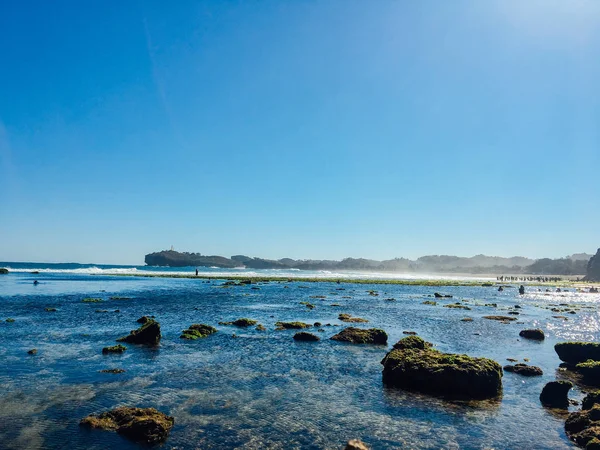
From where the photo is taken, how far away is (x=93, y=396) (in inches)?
837

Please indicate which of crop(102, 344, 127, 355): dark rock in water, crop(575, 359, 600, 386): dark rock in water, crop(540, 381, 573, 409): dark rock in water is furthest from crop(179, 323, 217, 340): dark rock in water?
crop(575, 359, 600, 386): dark rock in water

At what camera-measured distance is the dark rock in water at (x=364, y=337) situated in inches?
1499

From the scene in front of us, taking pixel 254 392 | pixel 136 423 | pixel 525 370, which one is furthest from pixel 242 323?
pixel 136 423

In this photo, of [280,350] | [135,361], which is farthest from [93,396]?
[280,350]

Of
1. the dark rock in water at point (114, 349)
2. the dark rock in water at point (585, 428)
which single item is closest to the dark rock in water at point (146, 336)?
the dark rock in water at point (114, 349)

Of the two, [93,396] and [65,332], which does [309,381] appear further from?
[65,332]

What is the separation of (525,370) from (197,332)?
2950 centimetres

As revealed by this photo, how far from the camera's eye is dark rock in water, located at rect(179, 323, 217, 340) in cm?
3841

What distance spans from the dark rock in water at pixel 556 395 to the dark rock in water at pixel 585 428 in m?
2.59

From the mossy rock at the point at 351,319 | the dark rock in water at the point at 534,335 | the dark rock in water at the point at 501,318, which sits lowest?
the dark rock in water at the point at 501,318

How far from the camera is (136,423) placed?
16.9m

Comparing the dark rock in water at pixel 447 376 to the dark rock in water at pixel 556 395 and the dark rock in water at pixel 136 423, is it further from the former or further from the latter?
the dark rock in water at pixel 136 423

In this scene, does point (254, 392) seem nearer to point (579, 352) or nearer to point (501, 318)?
point (579, 352)

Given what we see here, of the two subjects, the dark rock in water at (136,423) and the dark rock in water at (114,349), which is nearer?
the dark rock in water at (136,423)
